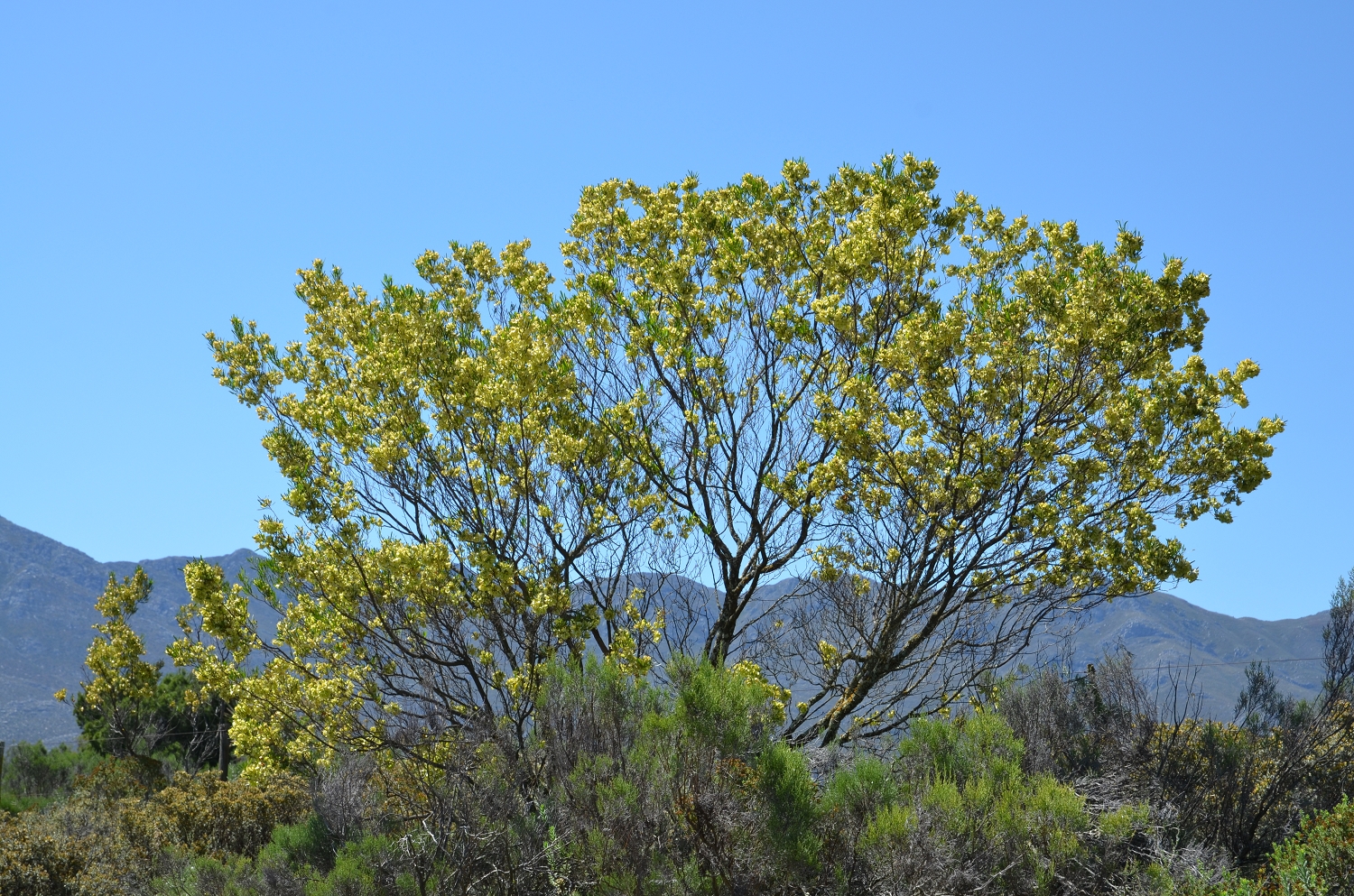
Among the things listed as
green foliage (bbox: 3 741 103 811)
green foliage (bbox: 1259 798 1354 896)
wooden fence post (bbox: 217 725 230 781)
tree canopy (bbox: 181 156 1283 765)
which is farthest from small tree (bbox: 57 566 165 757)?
green foliage (bbox: 1259 798 1354 896)

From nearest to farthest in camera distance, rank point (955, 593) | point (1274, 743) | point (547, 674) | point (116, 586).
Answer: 1. point (547, 674)
2. point (955, 593)
3. point (1274, 743)
4. point (116, 586)

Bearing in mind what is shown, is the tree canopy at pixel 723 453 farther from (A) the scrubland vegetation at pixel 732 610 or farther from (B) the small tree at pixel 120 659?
(B) the small tree at pixel 120 659

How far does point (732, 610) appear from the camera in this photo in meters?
11.1

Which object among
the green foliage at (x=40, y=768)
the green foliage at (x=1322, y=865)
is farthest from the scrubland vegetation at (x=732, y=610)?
the green foliage at (x=40, y=768)

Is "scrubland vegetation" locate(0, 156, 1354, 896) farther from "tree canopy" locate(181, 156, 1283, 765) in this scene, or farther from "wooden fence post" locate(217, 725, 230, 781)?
"wooden fence post" locate(217, 725, 230, 781)

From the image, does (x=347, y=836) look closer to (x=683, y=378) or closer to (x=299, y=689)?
(x=299, y=689)

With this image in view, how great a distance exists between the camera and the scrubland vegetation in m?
7.49

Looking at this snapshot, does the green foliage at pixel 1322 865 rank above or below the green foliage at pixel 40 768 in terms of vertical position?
above

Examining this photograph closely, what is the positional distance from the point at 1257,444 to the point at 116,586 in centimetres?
1678

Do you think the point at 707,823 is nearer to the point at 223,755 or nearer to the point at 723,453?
the point at 723,453

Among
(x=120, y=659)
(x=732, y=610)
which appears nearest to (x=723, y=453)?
(x=732, y=610)

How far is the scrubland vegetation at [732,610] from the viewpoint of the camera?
749 centimetres

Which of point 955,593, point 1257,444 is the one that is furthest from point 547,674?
point 1257,444

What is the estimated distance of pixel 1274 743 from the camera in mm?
11688
